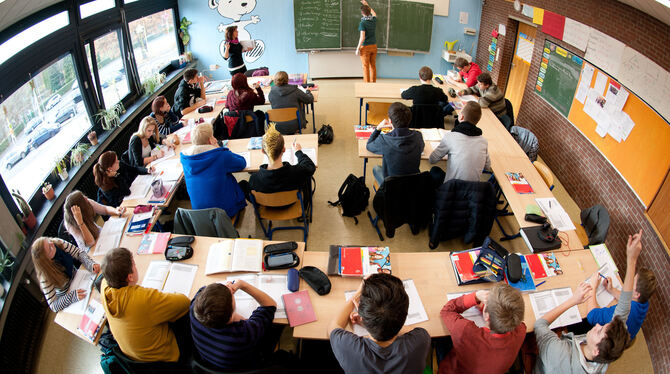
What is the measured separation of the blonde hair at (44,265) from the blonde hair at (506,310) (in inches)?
117

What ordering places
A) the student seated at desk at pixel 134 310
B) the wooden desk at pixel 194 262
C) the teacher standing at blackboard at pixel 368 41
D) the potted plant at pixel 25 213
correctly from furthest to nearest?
1. the teacher standing at blackboard at pixel 368 41
2. the potted plant at pixel 25 213
3. the wooden desk at pixel 194 262
4. the student seated at desk at pixel 134 310

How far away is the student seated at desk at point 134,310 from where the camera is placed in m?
2.19

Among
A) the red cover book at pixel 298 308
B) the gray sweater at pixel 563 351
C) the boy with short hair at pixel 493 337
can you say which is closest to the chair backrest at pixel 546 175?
the gray sweater at pixel 563 351

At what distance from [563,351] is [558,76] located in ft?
13.7

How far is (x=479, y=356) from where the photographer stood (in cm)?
211

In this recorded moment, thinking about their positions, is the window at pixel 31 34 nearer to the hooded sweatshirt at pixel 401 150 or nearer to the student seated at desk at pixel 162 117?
the student seated at desk at pixel 162 117

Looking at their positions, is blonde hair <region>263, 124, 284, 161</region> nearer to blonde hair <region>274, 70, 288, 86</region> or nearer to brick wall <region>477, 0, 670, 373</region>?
blonde hair <region>274, 70, 288, 86</region>

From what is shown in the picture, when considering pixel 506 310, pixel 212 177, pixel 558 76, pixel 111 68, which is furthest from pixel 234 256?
pixel 558 76

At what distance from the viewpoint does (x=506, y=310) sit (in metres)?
2.01

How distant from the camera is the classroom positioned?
2.23 metres

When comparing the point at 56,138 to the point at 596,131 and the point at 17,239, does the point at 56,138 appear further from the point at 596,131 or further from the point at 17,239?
the point at 596,131

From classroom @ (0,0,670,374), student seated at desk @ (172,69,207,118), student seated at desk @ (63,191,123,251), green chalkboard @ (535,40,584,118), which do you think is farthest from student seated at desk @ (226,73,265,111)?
green chalkboard @ (535,40,584,118)

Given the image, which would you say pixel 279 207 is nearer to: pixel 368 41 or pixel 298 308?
pixel 298 308

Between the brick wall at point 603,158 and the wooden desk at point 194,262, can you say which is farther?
the brick wall at point 603,158
